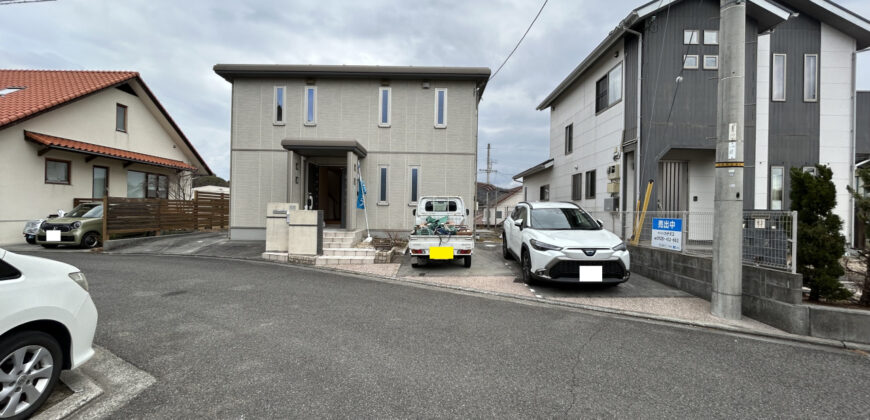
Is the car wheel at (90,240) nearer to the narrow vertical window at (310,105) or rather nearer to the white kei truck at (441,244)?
the narrow vertical window at (310,105)

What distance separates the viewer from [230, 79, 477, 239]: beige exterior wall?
474 inches

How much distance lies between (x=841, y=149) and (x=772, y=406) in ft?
38.5

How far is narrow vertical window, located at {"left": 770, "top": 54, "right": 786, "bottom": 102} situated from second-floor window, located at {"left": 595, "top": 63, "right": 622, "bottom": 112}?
3908 millimetres

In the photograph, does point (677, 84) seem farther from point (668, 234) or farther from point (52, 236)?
point (52, 236)

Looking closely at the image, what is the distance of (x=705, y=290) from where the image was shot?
564 cm

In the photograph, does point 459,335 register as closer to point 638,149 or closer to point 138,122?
point 638,149

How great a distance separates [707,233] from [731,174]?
188 cm

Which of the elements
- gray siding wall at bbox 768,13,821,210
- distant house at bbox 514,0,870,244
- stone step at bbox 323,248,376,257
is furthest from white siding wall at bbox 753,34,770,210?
stone step at bbox 323,248,376,257

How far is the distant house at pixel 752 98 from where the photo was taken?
9.66 m

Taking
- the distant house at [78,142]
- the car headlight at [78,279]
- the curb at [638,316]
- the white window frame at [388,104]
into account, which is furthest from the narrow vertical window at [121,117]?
the car headlight at [78,279]

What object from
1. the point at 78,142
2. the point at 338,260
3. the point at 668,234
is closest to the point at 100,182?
the point at 78,142

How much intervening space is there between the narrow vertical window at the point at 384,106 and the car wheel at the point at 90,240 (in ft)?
31.3

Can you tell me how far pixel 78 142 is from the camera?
13508 millimetres

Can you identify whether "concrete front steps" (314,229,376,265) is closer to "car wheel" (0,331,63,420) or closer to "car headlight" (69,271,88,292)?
"car headlight" (69,271,88,292)
